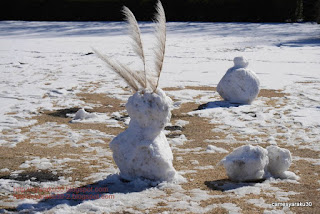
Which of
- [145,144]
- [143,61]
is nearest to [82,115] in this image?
[143,61]

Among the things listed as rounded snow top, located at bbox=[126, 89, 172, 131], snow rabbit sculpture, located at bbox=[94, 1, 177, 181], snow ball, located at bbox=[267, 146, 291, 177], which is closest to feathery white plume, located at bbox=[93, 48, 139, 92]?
snow rabbit sculpture, located at bbox=[94, 1, 177, 181]

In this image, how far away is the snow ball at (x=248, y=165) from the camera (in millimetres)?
4441

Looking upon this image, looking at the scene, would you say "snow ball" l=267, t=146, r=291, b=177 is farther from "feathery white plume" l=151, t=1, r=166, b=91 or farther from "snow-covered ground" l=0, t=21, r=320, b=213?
"feathery white plume" l=151, t=1, r=166, b=91

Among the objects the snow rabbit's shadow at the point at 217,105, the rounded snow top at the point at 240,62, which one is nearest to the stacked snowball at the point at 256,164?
the snow rabbit's shadow at the point at 217,105

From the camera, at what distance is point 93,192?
4.12 meters

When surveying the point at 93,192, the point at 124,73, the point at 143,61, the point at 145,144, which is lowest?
the point at 93,192

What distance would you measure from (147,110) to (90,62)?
916 centimetres

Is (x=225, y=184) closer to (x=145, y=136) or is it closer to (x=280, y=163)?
(x=280, y=163)

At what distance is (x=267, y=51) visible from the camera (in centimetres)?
1548

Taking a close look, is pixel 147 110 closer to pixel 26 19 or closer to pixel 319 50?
pixel 319 50

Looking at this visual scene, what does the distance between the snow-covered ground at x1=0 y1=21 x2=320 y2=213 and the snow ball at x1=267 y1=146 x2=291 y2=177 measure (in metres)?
0.13

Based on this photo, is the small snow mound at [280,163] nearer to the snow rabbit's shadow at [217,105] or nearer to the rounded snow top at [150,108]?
the rounded snow top at [150,108]

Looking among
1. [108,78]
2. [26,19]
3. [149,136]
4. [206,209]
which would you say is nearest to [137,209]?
[206,209]

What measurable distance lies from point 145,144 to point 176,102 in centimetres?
409
